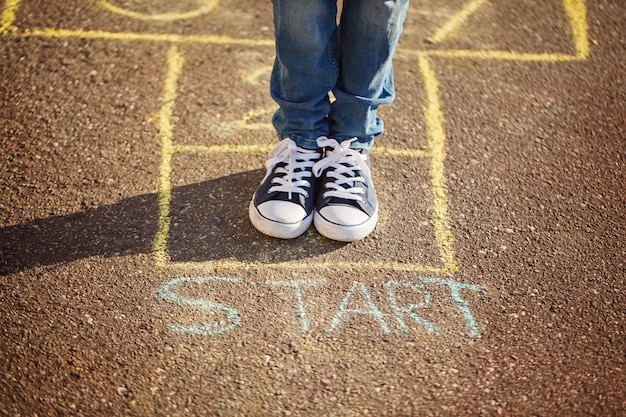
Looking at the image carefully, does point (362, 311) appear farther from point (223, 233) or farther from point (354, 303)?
point (223, 233)

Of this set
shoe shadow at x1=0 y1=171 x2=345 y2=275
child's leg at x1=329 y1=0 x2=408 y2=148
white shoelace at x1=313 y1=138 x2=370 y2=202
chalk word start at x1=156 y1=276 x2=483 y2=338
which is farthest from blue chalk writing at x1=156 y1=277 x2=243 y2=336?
child's leg at x1=329 y1=0 x2=408 y2=148

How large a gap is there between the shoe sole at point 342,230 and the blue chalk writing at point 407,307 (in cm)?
25

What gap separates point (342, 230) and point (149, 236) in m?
0.86

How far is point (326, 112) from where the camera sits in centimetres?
274

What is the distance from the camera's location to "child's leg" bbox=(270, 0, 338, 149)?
2.40 metres

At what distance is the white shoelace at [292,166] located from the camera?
278cm

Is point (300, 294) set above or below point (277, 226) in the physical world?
below

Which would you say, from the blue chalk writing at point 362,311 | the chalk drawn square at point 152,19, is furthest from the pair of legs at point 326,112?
the chalk drawn square at point 152,19

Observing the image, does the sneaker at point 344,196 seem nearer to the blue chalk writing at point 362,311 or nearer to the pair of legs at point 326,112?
the pair of legs at point 326,112

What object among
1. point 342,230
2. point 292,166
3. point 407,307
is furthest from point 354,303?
point 292,166

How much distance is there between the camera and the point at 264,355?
7.85ft

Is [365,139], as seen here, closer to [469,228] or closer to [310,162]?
[310,162]

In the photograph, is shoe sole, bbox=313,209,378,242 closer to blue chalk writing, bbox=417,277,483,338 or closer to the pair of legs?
the pair of legs

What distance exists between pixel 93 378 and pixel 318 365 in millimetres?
824
